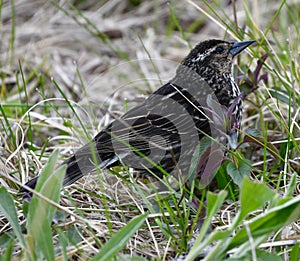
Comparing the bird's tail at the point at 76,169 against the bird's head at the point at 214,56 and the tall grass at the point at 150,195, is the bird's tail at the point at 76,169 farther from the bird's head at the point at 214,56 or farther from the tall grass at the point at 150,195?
the bird's head at the point at 214,56

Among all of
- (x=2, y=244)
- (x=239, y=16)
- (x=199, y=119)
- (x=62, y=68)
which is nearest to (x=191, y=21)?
(x=239, y=16)

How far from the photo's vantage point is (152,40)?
5.59 m

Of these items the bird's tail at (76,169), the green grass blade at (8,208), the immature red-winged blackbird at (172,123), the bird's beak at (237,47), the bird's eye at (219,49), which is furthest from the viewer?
the bird's eye at (219,49)

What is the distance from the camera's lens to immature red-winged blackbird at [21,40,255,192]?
3.15 metres

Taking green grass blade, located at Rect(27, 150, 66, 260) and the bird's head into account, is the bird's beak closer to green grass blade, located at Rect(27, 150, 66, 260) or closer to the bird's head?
the bird's head

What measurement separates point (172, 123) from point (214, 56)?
57 centimetres

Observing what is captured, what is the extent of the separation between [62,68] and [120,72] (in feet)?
1.62

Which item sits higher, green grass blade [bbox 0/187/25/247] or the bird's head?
the bird's head

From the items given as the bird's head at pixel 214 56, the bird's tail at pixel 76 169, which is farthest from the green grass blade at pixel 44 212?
the bird's head at pixel 214 56

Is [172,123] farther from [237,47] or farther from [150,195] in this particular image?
[237,47]

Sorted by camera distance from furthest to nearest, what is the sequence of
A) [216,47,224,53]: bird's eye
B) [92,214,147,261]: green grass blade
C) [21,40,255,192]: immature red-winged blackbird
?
1. [216,47,224,53]: bird's eye
2. [21,40,255,192]: immature red-winged blackbird
3. [92,214,147,261]: green grass blade

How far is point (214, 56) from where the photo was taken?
3686mm

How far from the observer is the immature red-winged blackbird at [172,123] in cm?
315

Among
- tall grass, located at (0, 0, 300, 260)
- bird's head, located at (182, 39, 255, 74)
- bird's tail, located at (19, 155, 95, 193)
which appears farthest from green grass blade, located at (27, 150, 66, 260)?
bird's head, located at (182, 39, 255, 74)
